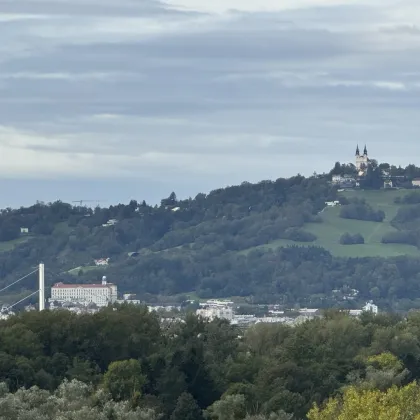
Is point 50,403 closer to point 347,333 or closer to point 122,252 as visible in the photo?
point 347,333

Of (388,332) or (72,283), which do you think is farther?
(72,283)

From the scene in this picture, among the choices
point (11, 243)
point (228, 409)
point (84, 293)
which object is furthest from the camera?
point (11, 243)

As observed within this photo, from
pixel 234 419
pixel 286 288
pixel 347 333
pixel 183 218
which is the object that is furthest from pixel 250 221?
pixel 234 419

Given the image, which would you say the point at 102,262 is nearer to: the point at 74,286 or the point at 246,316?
the point at 74,286

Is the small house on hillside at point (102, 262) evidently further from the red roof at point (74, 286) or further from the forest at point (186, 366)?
the forest at point (186, 366)

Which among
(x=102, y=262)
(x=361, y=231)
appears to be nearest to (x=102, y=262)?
(x=102, y=262)
